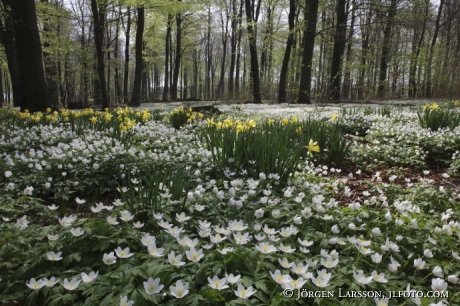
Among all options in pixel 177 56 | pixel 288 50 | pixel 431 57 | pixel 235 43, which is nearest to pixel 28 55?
pixel 288 50

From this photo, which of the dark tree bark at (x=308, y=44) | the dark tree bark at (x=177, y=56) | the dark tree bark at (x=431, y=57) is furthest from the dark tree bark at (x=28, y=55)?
the dark tree bark at (x=431, y=57)

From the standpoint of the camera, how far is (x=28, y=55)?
6785mm

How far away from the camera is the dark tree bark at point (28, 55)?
6688 millimetres

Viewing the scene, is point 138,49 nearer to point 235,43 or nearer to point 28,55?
point 28,55

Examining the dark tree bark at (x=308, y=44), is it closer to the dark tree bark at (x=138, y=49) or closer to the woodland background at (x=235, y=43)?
the woodland background at (x=235, y=43)

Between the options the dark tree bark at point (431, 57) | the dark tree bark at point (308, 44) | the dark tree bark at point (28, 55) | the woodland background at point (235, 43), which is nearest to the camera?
the dark tree bark at point (28, 55)

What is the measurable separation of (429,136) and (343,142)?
1.69 metres

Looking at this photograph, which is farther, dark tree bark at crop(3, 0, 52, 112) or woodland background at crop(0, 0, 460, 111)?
woodland background at crop(0, 0, 460, 111)

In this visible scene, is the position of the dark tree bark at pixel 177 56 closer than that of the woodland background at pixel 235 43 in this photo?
No

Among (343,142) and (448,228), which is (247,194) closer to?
(448,228)

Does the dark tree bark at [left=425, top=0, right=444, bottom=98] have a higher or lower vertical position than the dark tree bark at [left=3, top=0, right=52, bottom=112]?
higher

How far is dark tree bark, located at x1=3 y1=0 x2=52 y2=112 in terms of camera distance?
669 centimetres

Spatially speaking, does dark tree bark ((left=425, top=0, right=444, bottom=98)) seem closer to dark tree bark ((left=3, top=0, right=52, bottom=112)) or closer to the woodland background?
the woodland background

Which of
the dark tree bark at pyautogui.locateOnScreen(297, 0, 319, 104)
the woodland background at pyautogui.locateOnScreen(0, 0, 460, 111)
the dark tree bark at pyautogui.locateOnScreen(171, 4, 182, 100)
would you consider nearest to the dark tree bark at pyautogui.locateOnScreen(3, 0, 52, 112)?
the woodland background at pyautogui.locateOnScreen(0, 0, 460, 111)
